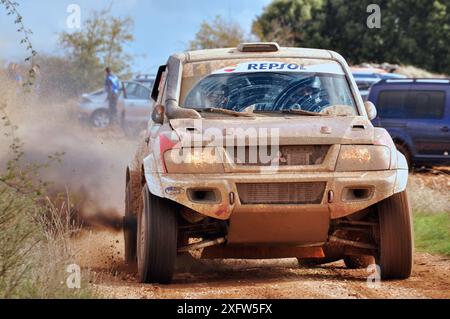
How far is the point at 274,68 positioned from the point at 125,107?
2324 centimetres

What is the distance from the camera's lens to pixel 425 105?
21250mm

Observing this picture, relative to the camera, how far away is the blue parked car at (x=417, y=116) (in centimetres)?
2094

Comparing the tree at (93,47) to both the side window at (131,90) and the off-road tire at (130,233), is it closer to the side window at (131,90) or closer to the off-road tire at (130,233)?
the side window at (131,90)

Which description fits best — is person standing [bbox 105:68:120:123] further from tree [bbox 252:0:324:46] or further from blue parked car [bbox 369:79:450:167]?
tree [bbox 252:0:324:46]

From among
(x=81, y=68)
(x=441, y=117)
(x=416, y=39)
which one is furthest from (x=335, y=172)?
(x=416, y=39)

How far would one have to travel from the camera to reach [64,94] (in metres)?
34.2

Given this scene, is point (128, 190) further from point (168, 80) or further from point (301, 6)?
point (301, 6)

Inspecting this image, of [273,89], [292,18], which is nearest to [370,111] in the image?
[273,89]

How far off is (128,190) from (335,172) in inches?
114

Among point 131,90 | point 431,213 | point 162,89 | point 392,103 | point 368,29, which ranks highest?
point 162,89

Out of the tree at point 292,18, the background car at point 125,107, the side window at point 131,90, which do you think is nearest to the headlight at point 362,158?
the background car at point 125,107

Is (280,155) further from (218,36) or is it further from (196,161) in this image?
(218,36)

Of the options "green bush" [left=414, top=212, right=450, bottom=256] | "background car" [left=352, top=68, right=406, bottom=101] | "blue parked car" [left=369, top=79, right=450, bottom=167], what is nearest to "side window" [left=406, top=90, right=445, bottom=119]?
"blue parked car" [left=369, top=79, right=450, bottom=167]

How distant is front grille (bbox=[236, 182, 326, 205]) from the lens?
330 inches
